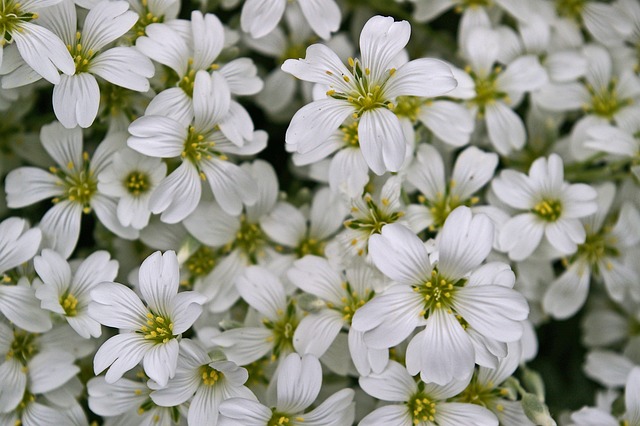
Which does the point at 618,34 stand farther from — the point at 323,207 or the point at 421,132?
the point at 323,207

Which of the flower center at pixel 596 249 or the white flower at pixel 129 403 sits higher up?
the flower center at pixel 596 249

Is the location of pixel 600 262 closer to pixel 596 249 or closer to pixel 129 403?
pixel 596 249

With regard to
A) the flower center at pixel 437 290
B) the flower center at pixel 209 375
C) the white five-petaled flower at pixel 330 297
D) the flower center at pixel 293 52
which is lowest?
the flower center at pixel 209 375

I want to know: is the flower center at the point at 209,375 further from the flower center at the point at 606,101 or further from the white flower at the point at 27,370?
the flower center at the point at 606,101

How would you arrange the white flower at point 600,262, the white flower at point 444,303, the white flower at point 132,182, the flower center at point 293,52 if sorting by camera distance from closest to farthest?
the white flower at point 444,303 < the white flower at point 132,182 < the white flower at point 600,262 < the flower center at point 293,52

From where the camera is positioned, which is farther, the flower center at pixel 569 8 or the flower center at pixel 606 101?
the flower center at pixel 569 8

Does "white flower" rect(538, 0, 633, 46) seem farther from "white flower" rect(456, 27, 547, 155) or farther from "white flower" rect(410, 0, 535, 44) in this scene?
"white flower" rect(456, 27, 547, 155)

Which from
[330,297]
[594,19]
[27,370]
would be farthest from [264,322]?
[594,19]

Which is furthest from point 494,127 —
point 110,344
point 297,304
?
point 110,344

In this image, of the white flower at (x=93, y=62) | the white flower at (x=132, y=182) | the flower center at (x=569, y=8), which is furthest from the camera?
the flower center at (x=569, y=8)

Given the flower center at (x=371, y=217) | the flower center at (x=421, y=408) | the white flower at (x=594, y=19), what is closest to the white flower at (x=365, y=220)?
the flower center at (x=371, y=217)
